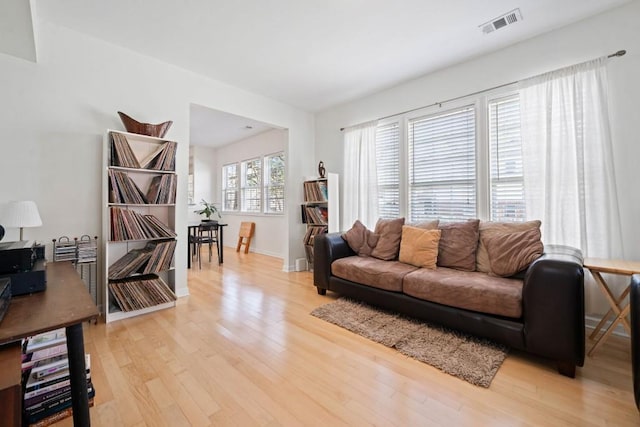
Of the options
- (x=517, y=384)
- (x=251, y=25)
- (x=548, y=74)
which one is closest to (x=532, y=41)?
(x=548, y=74)

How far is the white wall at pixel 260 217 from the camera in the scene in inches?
219

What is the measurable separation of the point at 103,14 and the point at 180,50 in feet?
2.12

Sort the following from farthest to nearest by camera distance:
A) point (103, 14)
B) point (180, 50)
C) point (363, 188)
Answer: point (363, 188), point (180, 50), point (103, 14)

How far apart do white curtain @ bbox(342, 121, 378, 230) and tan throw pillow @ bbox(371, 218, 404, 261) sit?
60 cm

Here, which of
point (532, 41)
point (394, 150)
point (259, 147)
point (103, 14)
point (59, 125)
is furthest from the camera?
point (259, 147)

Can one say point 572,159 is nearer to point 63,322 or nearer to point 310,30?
point 310,30

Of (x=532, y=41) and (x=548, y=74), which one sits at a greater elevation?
(x=532, y=41)

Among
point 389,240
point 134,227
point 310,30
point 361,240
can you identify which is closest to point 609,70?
point 389,240

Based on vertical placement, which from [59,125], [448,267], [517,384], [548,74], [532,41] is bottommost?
[517,384]

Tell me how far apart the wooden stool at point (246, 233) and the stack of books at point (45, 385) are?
454cm

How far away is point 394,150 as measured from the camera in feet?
12.0

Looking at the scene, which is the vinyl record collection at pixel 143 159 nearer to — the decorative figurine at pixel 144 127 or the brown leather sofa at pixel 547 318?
the decorative figurine at pixel 144 127

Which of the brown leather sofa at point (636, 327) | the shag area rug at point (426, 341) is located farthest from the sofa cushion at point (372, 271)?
the brown leather sofa at point (636, 327)

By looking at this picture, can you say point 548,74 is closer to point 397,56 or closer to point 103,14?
point 397,56
